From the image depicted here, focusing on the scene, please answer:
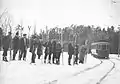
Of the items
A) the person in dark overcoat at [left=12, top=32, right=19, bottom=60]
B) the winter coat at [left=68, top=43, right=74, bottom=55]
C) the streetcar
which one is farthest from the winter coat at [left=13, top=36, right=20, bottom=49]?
the streetcar

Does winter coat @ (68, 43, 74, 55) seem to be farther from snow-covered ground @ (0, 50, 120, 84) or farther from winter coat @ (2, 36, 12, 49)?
winter coat @ (2, 36, 12, 49)

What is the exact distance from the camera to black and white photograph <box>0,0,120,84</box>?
5.16 ft

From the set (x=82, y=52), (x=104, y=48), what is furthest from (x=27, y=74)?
(x=104, y=48)

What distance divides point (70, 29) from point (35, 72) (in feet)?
1.69

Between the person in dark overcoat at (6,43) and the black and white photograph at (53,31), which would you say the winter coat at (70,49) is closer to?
the black and white photograph at (53,31)

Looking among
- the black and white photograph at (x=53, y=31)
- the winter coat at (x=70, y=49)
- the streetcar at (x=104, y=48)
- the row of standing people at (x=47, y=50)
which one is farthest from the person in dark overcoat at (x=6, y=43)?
the streetcar at (x=104, y=48)

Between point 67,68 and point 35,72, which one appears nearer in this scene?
point 35,72

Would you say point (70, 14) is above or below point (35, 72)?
above

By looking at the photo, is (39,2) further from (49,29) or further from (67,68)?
(67,68)

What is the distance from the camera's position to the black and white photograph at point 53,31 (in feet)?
5.16

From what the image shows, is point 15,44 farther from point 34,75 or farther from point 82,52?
point 82,52

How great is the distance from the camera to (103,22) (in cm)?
191

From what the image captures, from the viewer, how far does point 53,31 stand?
179cm

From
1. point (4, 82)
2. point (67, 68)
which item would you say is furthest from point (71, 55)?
point (4, 82)
